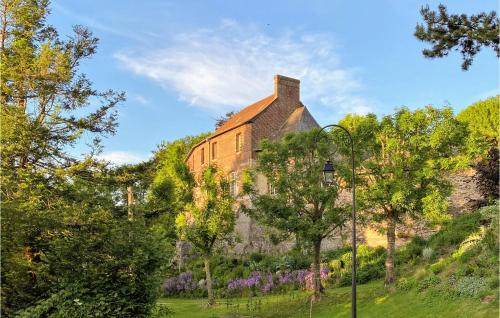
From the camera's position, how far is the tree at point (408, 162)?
17203mm

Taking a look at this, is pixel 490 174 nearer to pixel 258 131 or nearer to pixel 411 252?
pixel 411 252

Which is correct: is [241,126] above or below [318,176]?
above

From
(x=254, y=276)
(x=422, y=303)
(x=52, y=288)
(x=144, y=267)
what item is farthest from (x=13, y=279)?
(x=254, y=276)

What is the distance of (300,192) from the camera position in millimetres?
18766

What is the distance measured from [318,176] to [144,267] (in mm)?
9415

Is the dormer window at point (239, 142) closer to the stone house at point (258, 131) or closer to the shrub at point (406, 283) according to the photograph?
the stone house at point (258, 131)

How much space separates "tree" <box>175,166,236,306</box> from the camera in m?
22.1

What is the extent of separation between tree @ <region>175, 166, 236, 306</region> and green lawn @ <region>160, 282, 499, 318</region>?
2.69 meters

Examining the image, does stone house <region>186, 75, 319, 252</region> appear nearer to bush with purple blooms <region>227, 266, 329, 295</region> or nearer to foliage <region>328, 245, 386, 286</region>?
bush with purple blooms <region>227, 266, 329, 295</region>

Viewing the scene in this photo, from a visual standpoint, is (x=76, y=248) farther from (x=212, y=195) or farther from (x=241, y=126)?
(x=241, y=126)

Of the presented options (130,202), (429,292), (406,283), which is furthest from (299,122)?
(130,202)

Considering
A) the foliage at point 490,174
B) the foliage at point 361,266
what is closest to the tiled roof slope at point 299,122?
the foliage at point 361,266

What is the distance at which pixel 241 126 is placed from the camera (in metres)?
35.6

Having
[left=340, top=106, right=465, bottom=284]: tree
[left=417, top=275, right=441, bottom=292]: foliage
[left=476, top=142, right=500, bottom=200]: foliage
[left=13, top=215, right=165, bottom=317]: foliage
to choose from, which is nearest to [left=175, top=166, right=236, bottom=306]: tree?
[left=340, top=106, right=465, bottom=284]: tree
